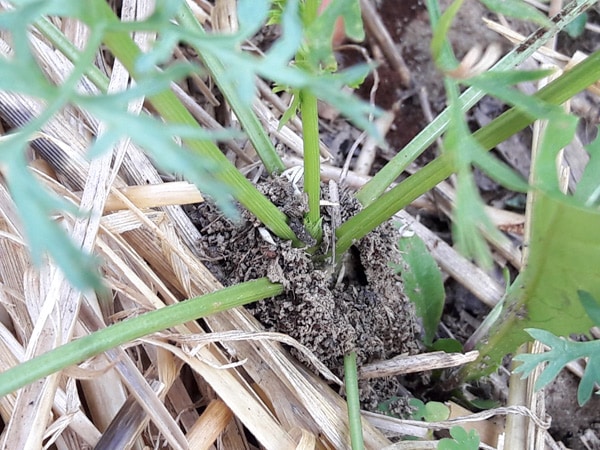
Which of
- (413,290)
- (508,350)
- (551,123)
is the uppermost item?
(551,123)

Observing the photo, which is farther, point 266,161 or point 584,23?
point 584,23

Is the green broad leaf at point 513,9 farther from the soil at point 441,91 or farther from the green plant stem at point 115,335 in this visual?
the soil at point 441,91

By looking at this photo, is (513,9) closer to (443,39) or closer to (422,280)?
(443,39)

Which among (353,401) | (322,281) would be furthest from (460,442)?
(322,281)

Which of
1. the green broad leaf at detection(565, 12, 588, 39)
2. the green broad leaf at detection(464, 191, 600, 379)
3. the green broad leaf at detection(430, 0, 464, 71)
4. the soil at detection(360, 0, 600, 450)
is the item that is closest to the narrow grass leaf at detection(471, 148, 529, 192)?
the green broad leaf at detection(430, 0, 464, 71)

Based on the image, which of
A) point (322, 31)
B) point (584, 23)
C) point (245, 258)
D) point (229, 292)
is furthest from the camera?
point (584, 23)

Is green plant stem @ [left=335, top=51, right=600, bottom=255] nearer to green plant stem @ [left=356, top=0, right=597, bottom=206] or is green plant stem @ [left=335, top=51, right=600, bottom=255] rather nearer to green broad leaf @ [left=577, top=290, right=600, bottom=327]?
green plant stem @ [left=356, top=0, right=597, bottom=206]

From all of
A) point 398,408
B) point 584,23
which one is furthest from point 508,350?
point 584,23

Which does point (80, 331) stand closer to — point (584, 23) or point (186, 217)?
point (186, 217)

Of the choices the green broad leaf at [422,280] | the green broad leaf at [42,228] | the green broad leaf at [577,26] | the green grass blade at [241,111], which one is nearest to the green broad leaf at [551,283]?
the green broad leaf at [422,280]
